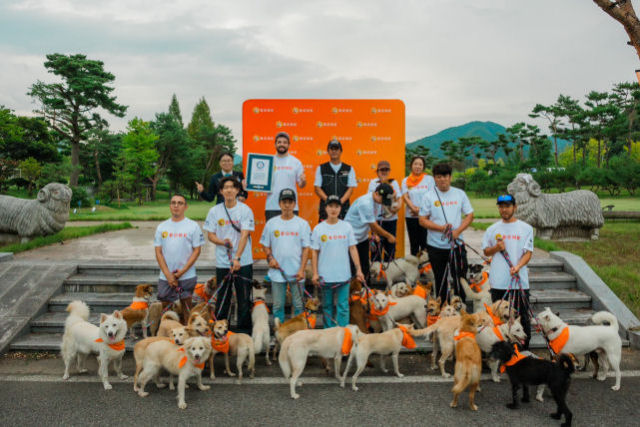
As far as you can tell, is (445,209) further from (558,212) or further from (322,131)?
(558,212)

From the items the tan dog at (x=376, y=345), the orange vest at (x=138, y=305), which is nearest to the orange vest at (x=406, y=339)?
the tan dog at (x=376, y=345)

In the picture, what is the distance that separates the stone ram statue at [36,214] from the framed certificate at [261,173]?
700cm

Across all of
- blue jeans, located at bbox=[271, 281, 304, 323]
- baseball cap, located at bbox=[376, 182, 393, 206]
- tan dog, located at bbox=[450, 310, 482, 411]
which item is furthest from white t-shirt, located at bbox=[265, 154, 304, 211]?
tan dog, located at bbox=[450, 310, 482, 411]

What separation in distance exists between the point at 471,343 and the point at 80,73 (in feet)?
124

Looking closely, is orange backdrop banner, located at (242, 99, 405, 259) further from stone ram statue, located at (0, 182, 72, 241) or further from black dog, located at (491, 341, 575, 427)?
stone ram statue, located at (0, 182, 72, 241)

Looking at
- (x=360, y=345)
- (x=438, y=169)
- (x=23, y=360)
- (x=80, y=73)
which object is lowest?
(x=23, y=360)

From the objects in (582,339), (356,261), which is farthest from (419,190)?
(582,339)

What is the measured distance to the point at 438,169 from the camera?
5406 mm

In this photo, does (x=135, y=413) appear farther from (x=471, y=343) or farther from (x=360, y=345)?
(x=471, y=343)

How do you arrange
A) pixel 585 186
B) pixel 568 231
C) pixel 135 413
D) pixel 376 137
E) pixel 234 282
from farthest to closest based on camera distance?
pixel 585 186, pixel 568 231, pixel 376 137, pixel 234 282, pixel 135 413

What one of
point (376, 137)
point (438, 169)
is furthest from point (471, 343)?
point (376, 137)

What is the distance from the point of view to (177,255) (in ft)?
16.5

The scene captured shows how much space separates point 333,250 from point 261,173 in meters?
2.56

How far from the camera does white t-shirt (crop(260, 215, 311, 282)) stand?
5.02 metres
